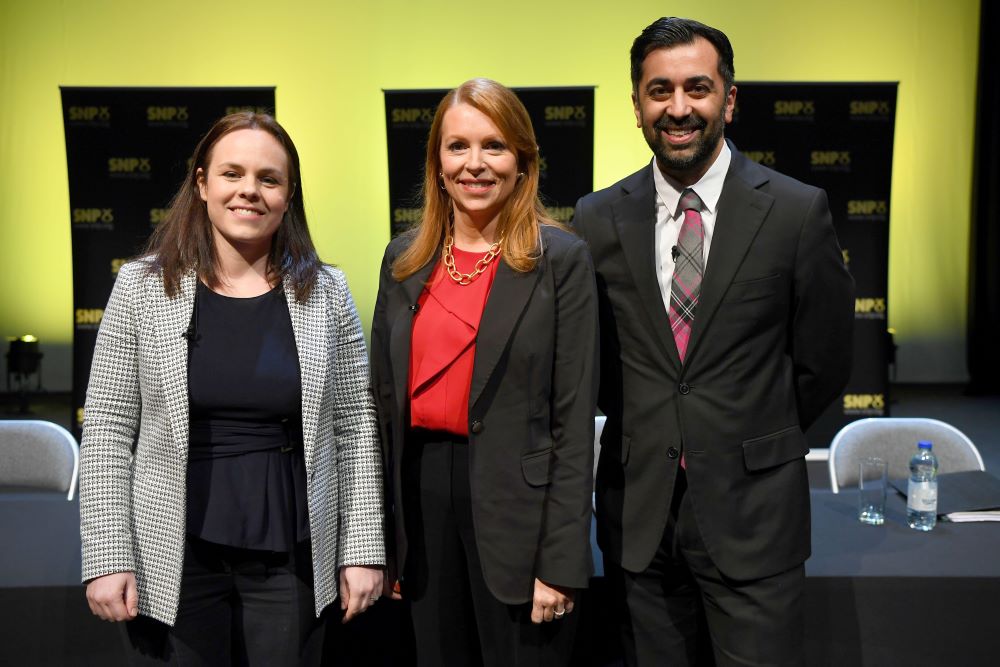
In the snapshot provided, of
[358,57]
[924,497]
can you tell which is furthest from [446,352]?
[358,57]

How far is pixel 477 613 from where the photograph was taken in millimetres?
1780

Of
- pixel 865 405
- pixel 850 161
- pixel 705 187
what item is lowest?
pixel 865 405

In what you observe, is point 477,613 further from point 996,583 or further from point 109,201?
point 109,201

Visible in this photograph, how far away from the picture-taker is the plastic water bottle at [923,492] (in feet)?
8.05

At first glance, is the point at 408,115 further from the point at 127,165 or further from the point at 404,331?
the point at 404,331

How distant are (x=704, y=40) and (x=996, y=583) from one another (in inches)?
59.1

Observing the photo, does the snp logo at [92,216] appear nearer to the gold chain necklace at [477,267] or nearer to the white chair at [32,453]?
the white chair at [32,453]

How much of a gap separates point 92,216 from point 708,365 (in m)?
5.27

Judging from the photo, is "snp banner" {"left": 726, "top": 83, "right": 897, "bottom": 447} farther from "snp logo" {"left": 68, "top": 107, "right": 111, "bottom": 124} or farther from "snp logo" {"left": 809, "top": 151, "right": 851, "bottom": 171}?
"snp logo" {"left": 68, "top": 107, "right": 111, "bottom": 124}

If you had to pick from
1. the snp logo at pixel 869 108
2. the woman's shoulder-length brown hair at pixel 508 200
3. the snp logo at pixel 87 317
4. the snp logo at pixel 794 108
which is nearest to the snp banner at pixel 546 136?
the snp logo at pixel 794 108

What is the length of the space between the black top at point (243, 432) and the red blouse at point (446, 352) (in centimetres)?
24

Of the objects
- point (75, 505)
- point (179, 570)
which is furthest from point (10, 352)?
point (179, 570)

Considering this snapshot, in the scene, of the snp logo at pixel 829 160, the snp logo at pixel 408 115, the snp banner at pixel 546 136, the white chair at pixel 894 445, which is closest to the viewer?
the white chair at pixel 894 445

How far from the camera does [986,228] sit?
297 inches
